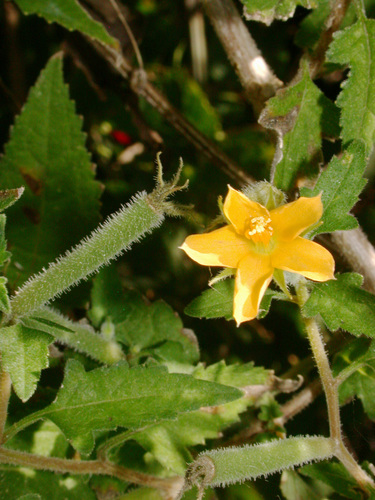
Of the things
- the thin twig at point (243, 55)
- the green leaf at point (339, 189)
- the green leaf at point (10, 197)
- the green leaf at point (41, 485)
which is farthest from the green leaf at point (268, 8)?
the green leaf at point (41, 485)

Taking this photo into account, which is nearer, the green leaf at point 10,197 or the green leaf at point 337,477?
the green leaf at point 10,197

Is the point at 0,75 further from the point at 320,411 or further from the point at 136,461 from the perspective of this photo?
the point at 320,411

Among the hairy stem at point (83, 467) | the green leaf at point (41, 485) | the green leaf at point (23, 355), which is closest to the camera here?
the green leaf at point (23, 355)

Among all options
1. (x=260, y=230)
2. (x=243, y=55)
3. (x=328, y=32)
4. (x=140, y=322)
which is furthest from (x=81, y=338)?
(x=328, y=32)

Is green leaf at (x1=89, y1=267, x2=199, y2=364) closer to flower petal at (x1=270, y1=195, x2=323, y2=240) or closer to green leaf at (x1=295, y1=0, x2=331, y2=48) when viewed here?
flower petal at (x1=270, y1=195, x2=323, y2=240)

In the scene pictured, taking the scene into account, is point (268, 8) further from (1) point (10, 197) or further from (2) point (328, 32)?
(1) point (10, 197)

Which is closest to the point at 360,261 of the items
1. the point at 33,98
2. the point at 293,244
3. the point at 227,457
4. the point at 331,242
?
the point at 331,242

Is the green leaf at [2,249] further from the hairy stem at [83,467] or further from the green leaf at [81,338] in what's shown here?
the hairy stem at [83,467]
